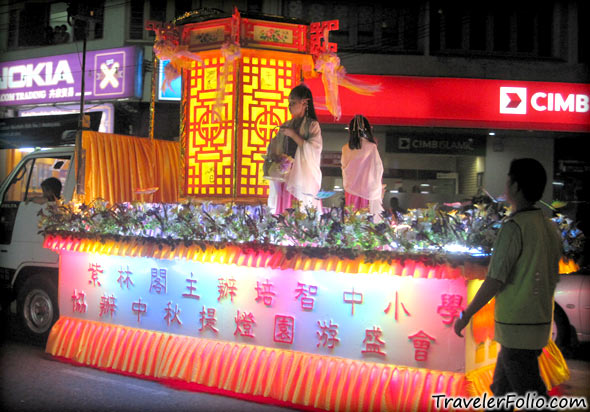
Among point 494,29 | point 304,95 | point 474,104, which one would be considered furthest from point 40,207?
point 494,29

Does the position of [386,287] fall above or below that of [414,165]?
below

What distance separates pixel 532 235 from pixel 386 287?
1.43 m

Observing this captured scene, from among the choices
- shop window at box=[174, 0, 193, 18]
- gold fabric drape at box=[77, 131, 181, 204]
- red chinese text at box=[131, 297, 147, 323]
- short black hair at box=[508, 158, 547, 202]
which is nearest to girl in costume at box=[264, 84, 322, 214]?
red chinese text at box=[131, 297, 147, 323]

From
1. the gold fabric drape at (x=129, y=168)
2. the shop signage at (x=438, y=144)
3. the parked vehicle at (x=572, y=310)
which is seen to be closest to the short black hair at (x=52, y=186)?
the gold fabric drape at (x=129, y=168)

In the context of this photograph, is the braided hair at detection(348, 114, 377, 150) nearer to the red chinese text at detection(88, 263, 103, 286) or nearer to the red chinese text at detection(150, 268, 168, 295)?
the red chinese text at detection(150, 268, 168, 295)

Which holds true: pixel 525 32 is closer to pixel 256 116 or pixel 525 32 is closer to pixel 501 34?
pixel 501 34

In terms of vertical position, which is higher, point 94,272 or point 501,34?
point 501,34

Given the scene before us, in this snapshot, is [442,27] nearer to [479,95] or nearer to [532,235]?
[479,95]

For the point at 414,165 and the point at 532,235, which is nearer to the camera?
the point at 532,235

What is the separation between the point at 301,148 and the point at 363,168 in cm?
106

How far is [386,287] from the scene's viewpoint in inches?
173

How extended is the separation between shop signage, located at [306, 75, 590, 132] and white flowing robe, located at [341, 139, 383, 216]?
6.87 meters

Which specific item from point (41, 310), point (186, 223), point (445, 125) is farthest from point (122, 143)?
point (445, 125)

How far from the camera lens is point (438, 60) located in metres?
14.4
